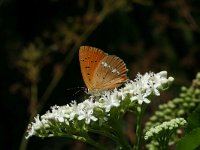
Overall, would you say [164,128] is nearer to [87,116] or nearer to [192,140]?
[192,140]

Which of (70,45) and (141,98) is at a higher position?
(70,45)

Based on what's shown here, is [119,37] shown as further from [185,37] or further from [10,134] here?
[10,134]

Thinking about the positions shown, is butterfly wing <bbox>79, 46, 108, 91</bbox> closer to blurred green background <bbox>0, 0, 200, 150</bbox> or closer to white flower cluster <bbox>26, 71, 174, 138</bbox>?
white flower cluster <bbox>26, 71, 174, 138</bbox>

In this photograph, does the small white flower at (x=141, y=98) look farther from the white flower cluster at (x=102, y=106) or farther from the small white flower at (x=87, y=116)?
the small white flower at (x=87, y=116)

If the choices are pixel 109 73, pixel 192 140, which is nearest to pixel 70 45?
pixel 109 73

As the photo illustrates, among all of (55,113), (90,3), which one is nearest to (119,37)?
(90,3)

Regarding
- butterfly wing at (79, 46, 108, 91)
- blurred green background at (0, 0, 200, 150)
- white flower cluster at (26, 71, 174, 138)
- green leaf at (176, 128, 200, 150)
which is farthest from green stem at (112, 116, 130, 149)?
blurred green background at (0, 0, 200, 150)

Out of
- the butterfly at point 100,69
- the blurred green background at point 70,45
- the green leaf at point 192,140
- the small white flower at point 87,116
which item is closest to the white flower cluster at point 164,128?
the green leaf at point 192,140
